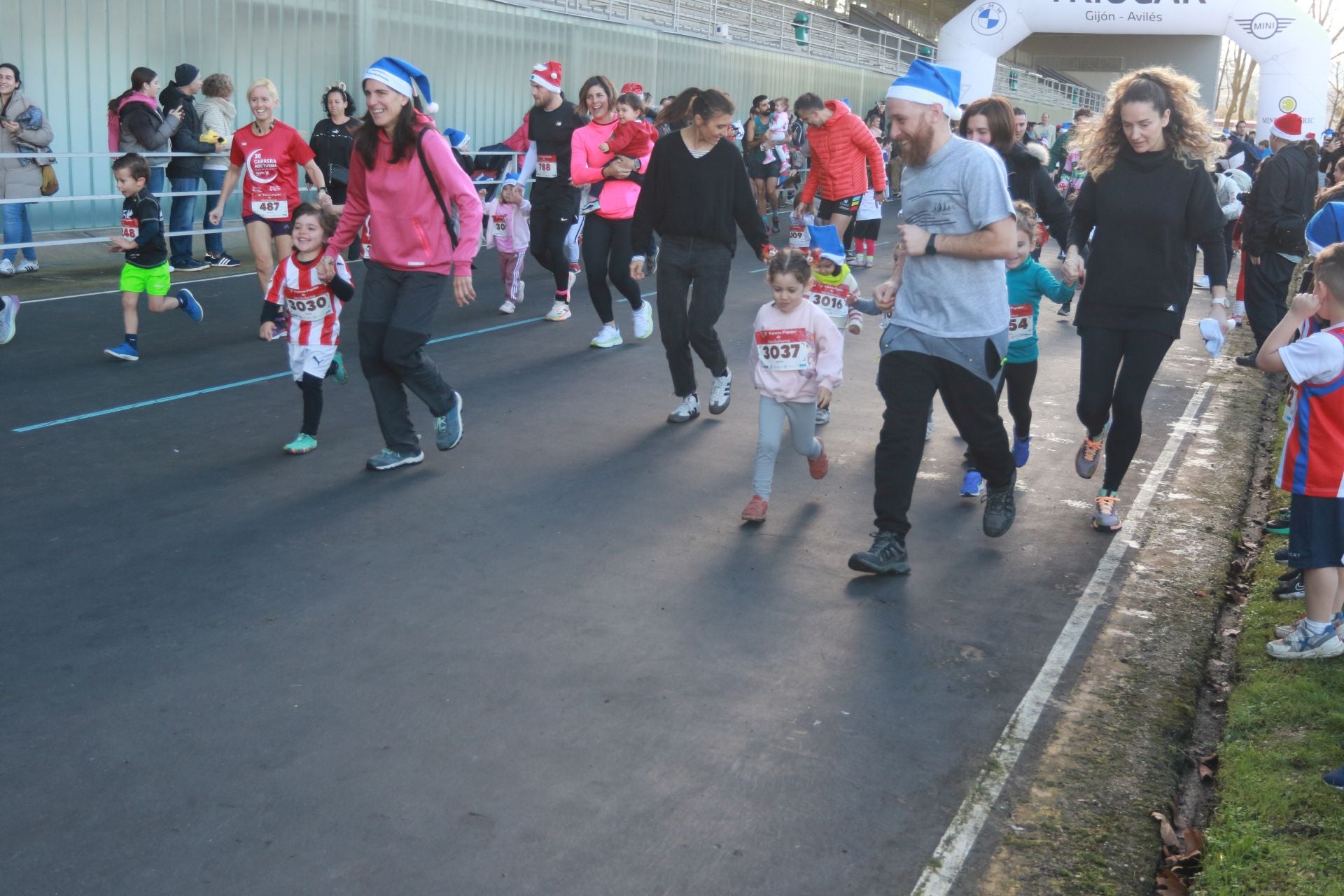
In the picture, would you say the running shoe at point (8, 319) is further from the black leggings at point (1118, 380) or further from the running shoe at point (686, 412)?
the black leggings at point (1118, 380)

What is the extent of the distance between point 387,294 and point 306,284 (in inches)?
24.3

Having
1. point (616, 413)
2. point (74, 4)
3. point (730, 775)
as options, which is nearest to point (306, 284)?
point (616, 413)

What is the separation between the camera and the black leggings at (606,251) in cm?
998

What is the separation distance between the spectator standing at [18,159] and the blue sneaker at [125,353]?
14.5ft

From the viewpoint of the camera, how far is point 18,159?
13.1m

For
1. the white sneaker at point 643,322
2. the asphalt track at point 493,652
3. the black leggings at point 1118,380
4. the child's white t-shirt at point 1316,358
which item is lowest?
the asphalt track at point 493,652

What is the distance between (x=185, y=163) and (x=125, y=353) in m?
6.13

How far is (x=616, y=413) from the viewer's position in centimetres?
→ 842

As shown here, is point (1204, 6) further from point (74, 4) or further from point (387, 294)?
point (387, 294)

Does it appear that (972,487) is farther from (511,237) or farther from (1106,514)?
(511,237)

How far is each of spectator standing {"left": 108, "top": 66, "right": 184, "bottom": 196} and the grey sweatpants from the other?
9.60m

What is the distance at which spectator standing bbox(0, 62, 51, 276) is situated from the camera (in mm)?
12859

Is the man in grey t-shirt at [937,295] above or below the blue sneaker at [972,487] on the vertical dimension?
above

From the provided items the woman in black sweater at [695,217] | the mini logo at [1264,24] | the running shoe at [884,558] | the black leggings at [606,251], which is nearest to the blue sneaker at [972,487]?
the running shoe at [884,558]
